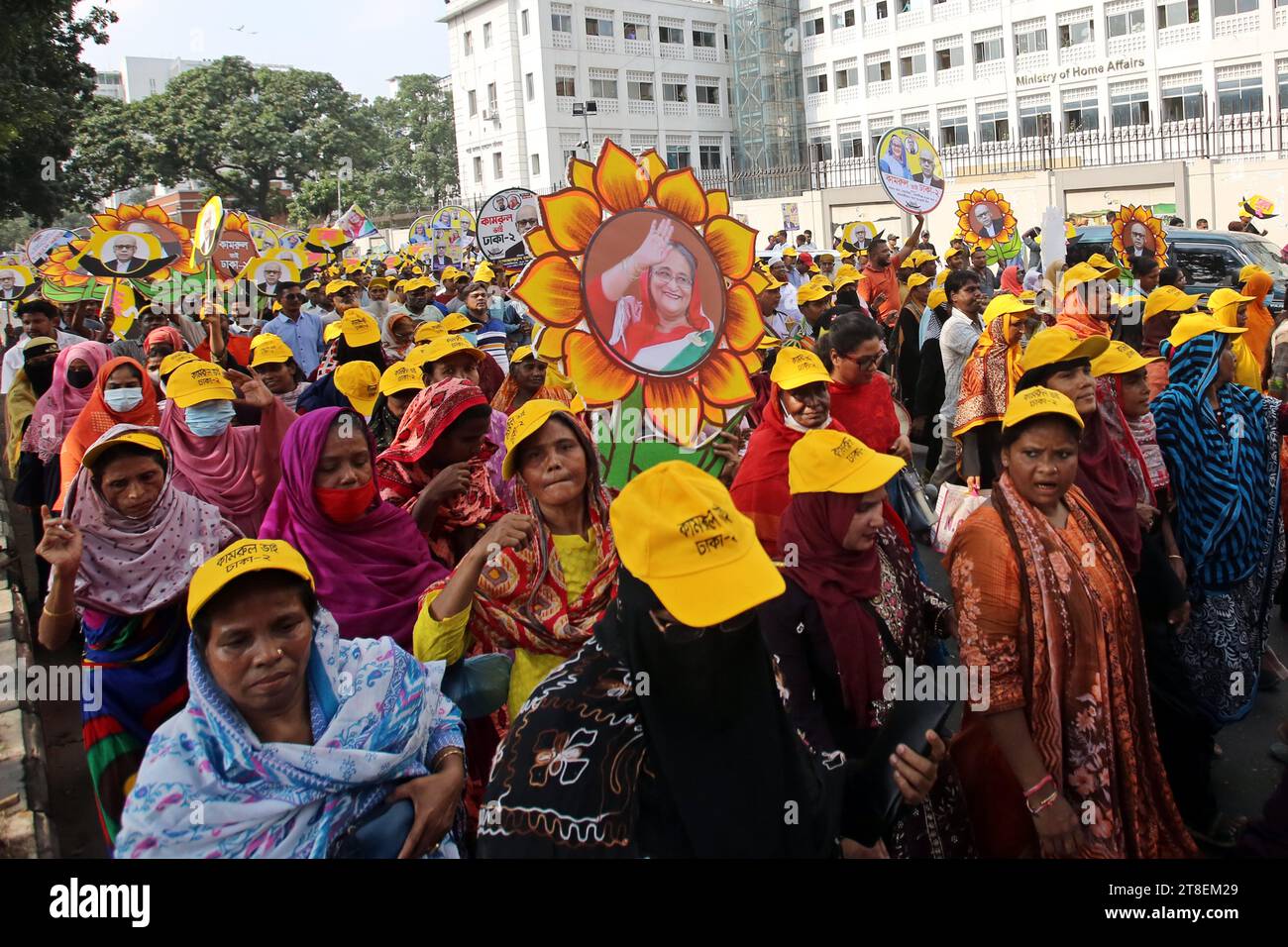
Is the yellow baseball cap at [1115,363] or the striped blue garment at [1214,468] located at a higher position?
the yellow baseball cap at [1115,363]

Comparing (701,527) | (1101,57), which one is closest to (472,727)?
(701,527)

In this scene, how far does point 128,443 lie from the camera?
2965mm

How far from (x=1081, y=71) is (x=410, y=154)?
99.1ft

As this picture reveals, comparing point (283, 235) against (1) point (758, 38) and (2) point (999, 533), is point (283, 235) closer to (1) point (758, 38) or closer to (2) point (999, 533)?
(2) point (999, 533)

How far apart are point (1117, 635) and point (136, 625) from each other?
2523 millimetres

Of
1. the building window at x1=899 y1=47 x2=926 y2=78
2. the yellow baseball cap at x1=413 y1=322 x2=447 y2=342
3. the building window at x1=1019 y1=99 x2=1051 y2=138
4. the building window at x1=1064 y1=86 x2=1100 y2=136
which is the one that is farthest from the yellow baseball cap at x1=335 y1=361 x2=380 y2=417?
the building window at x1=899 y1=47 x2=926 y2=78

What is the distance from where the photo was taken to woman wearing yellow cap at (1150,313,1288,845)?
356cm

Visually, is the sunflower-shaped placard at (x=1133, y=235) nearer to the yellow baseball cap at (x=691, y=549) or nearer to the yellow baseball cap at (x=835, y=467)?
the yellow baseball cap at (x=835, y=467)

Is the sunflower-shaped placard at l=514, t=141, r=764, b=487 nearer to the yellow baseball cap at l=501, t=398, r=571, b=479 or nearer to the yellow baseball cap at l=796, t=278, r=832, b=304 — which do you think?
the yellow baseball cap at l=501, t=398, r=571, b=479

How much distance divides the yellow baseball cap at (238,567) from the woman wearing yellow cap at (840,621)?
104cm

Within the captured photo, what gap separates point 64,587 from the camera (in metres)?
2.71

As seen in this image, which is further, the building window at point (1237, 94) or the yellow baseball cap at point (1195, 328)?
the building window at point (1237, 94)

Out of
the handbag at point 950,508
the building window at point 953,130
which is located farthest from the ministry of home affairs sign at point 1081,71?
the handbag at point 950,508

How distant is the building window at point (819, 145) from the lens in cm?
4163
